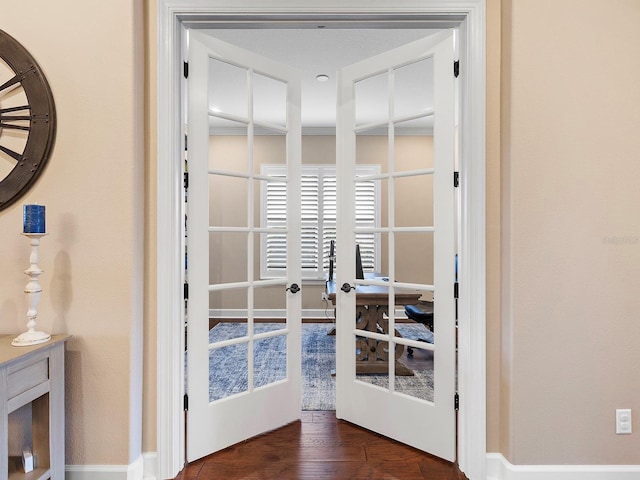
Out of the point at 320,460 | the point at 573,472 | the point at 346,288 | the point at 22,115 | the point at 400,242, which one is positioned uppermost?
the point at 22,115

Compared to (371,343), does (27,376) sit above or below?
above

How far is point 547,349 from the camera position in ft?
5.22

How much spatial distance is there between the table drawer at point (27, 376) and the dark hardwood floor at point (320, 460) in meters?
0.81

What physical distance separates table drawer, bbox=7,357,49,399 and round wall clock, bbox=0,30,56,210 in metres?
0.75

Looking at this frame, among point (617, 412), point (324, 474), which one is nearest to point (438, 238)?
point (617, 412)

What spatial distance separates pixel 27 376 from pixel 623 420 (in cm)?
256

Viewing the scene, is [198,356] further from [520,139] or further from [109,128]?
[520,139]

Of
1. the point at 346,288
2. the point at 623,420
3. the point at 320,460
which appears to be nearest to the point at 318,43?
the point at 346,288

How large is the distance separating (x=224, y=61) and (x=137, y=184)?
871 mm

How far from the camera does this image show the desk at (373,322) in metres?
2.20

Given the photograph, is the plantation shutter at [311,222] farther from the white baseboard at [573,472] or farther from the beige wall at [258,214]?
the white baseboard at [573,472]

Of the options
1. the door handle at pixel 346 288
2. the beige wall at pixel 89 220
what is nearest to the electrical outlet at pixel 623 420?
the door handle at pixel 346 288

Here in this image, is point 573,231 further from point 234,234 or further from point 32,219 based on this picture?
point 32,219

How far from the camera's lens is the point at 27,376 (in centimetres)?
133
